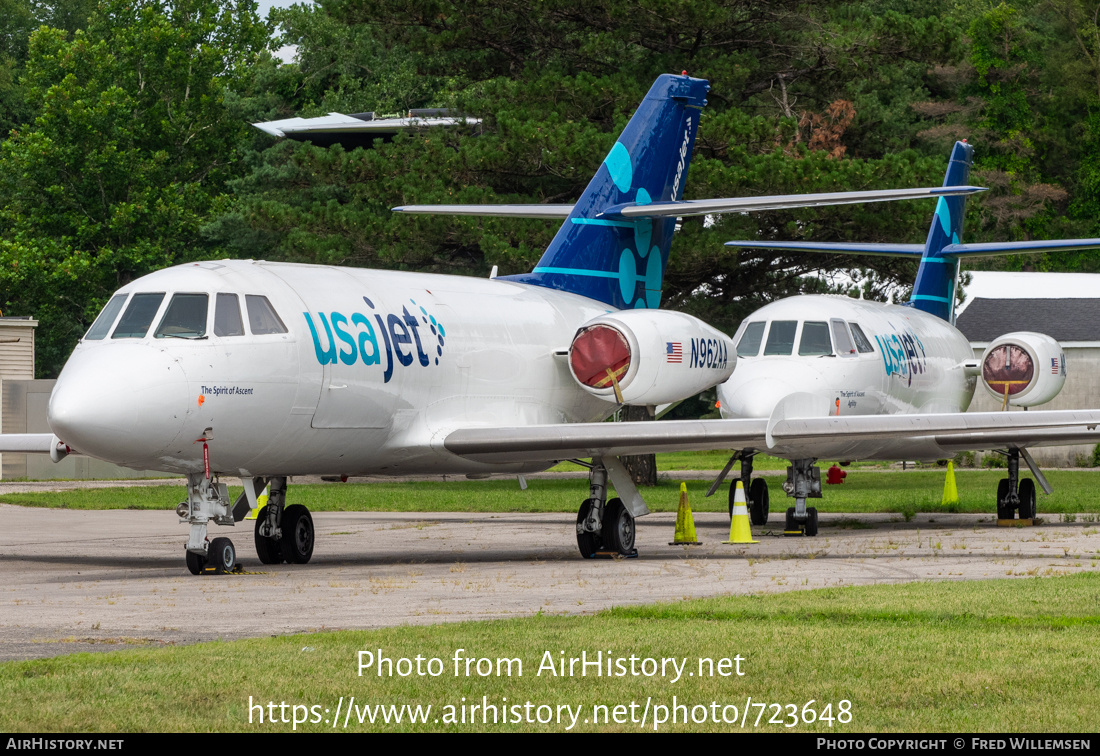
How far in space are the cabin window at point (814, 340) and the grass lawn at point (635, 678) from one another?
9483 mm

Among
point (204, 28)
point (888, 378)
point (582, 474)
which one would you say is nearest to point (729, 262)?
point (888, 378)

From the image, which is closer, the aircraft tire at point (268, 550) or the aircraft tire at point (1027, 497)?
the aircraft tire at point (268, 550)

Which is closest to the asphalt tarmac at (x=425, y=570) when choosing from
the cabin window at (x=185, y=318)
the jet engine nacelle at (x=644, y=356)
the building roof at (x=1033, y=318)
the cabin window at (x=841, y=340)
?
the jet engine nacelle at (x=644, y=356)

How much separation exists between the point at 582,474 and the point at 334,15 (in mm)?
14115

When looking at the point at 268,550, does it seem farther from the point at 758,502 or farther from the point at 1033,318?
the point at 1033,318

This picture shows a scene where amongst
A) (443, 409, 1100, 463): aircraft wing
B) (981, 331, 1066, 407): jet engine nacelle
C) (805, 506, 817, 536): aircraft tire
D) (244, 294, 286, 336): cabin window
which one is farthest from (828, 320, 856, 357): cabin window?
(244, 294, 286, 336): cabin window

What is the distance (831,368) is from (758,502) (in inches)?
102

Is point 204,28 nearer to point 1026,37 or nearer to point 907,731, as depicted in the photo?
point 1026,37

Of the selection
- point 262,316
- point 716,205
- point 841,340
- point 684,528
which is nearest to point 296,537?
point 262,316

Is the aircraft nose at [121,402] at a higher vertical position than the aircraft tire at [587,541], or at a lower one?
higher

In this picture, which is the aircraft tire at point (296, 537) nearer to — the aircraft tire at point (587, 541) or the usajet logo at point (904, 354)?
the aircraft tire at point (587, 541)

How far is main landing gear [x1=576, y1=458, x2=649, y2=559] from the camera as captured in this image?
1524cm

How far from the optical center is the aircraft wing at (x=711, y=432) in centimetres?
1416

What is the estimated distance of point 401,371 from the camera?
1423 cm
